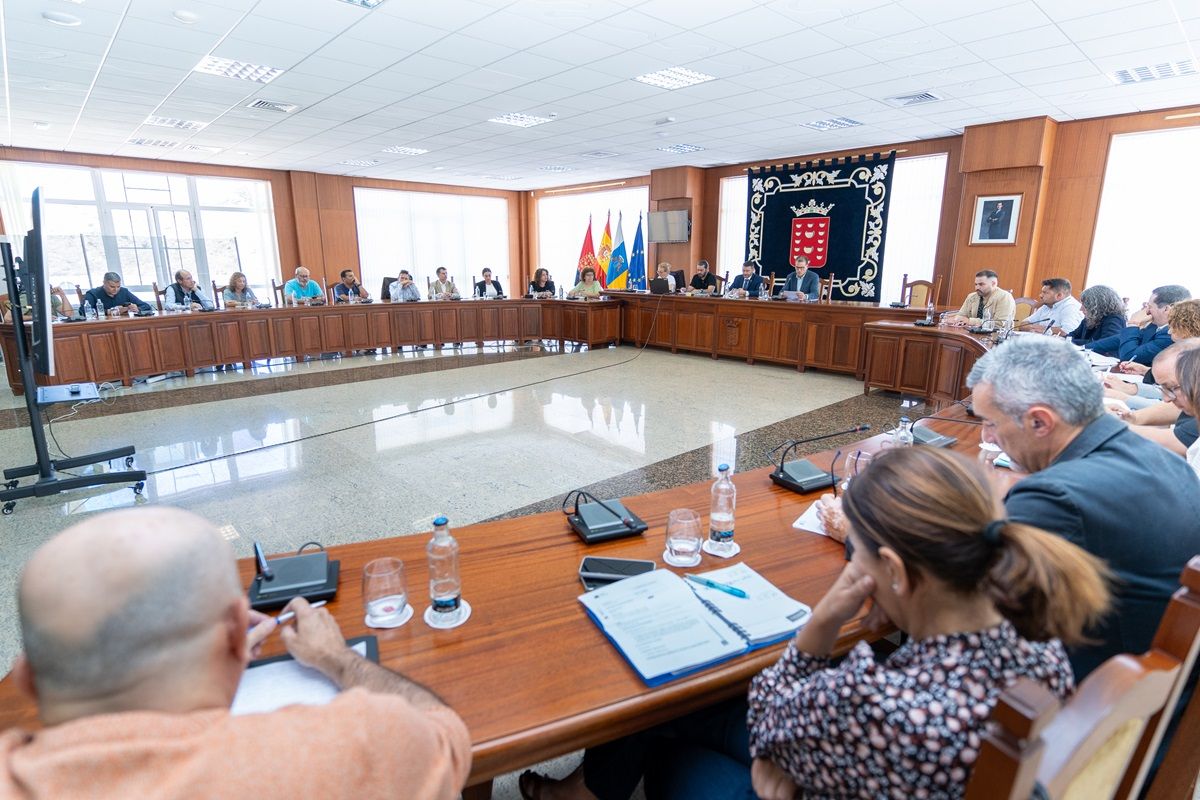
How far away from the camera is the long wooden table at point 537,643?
3.15ft

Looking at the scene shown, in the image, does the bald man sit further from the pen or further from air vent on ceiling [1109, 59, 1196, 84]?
air vent on ceiling [1109, 59, 1196, 84]

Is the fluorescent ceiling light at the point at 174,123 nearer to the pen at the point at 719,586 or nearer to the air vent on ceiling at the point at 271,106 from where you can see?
the air vent on ceiling at the point at 271,106

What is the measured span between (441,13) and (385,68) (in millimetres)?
1423

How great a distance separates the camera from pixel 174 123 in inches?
286

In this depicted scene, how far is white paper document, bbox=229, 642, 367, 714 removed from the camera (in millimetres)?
916

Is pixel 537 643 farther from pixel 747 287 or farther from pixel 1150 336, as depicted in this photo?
pixel 747 287

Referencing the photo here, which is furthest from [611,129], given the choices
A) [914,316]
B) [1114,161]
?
[1114,161]

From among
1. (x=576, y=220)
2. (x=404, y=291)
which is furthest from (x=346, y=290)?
(x=576, y=220)

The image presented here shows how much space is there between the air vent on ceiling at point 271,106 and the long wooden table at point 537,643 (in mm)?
6618

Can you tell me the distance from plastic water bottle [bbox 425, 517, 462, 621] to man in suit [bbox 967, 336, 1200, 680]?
3.73 feet

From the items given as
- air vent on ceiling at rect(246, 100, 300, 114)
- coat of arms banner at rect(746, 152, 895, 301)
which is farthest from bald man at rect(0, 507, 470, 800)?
coat of arms banner at rect(746, 152, 895, 301)

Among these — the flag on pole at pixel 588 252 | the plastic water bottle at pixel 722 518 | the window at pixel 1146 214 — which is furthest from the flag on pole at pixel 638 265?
the plastic water bottle at pixel 722 518

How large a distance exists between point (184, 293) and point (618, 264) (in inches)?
307

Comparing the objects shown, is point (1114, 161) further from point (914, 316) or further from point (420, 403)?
point (420, 403)
